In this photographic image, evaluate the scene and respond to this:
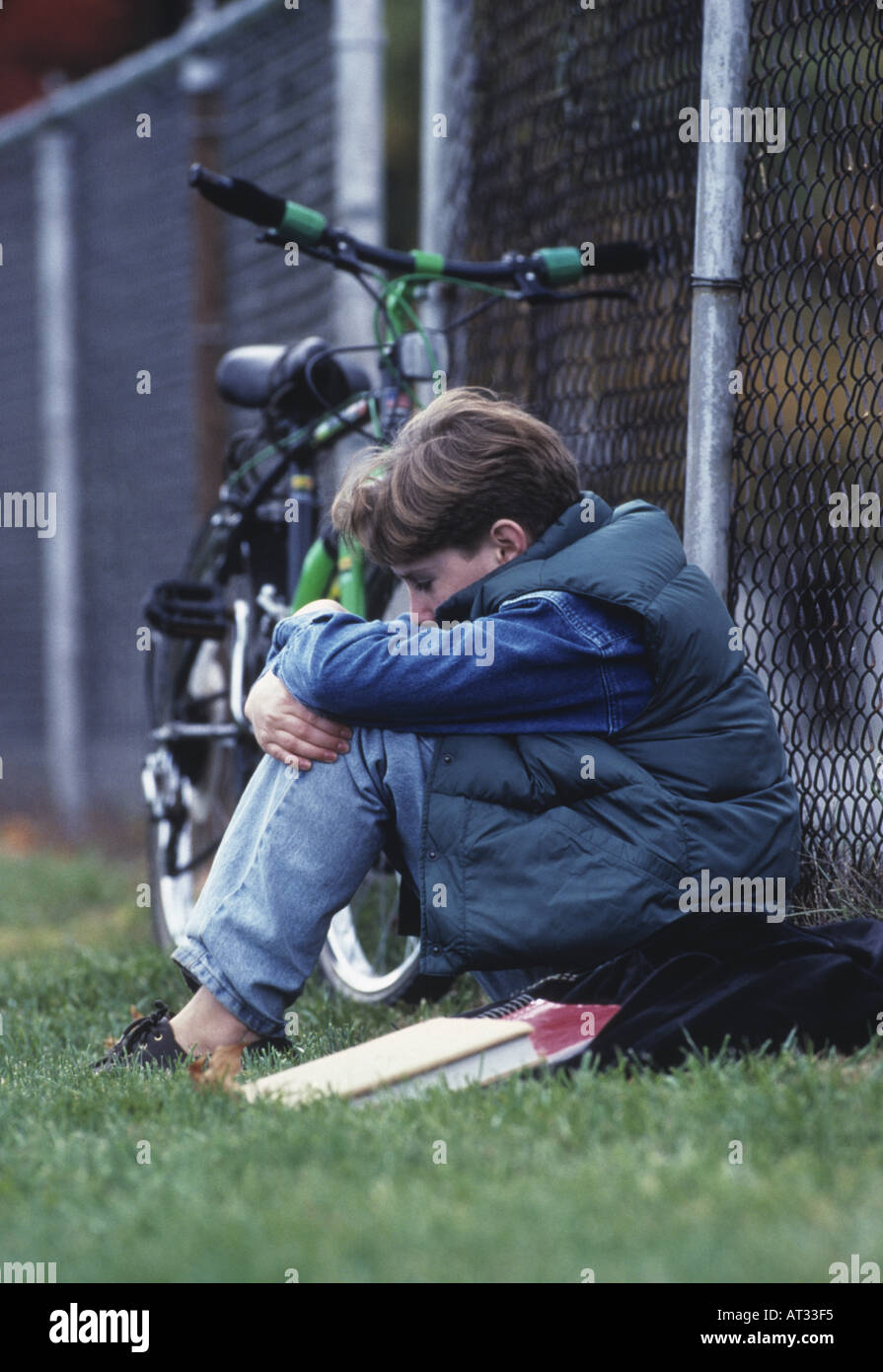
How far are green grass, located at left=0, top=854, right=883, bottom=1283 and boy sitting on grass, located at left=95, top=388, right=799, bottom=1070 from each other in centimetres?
28

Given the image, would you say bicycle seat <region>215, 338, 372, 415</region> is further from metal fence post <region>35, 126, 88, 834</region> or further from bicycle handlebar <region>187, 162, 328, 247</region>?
metal fence post <region>35, 126, 88, 834</region>

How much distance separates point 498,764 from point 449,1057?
47 cm

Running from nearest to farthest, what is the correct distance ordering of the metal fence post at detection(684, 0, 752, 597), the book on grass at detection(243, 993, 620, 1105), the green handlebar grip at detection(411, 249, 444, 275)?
1. the book on grass at detection(243, 993, 620, 1105)
2. the metal fence post at detection(684, 0, 752, 597)
3. the green handlebar grip at detection(411, 249, 444, 275)

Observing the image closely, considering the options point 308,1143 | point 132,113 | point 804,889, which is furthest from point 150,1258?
point 132,113

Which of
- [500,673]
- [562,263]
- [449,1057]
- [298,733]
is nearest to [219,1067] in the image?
[449,1057]

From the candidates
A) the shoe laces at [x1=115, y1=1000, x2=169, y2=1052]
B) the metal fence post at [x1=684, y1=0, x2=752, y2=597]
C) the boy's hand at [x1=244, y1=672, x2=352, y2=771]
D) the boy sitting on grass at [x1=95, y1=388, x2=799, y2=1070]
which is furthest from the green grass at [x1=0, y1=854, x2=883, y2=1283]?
the metal fence post at [x1=684, y1=0, x2=752, y2=597]

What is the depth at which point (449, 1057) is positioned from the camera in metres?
2.51

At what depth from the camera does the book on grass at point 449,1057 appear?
249cm

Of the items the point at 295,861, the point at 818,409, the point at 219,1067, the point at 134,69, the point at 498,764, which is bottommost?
the point at 219,1067

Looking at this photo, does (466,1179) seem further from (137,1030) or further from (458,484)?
(458,484)

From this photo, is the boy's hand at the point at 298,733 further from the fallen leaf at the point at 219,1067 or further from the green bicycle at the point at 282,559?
the green bicycle at the point at 282,559

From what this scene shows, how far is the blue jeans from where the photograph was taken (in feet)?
9.05

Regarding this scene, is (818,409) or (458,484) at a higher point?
(818,409)

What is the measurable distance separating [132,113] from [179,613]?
4326 mm
